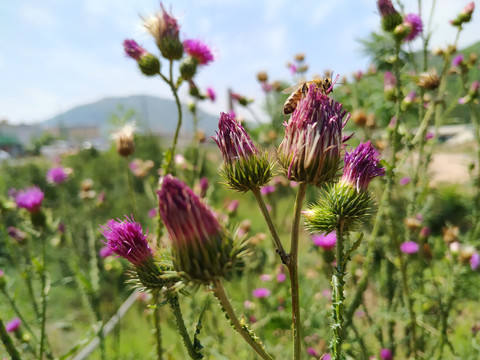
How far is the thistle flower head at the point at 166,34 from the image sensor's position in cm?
213

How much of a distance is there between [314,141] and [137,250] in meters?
0.77

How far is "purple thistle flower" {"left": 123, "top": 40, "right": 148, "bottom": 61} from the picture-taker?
7.24ft

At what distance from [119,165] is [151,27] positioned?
10.2 meters

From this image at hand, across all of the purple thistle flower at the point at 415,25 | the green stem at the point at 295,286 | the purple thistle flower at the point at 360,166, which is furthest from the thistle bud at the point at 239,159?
the purple thistle flower at the point at 415,25

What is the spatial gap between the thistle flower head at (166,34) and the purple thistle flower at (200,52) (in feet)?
1.71

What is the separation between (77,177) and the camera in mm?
10562

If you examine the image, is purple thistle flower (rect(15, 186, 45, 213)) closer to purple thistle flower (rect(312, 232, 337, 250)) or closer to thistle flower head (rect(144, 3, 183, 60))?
thistle flower head (rect(144, 3, 183, 60))

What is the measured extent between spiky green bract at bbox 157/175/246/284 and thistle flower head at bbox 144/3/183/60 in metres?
1.42

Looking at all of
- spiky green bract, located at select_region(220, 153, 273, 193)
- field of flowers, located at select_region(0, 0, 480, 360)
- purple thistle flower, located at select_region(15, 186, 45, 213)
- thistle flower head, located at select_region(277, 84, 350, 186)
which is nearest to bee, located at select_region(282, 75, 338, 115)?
field of flowers, located at select_region(0, 0, 480, 360)

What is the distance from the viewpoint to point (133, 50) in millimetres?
2221

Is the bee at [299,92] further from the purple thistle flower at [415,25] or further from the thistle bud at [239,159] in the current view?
the purple thistle flower at [415,25]

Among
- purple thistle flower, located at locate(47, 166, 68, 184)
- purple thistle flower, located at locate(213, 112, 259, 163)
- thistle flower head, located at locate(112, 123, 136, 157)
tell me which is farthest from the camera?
purple thistle flower, located at locate(47, 166, 68, 184)

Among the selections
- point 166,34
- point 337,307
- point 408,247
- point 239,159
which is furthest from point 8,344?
point 408,247

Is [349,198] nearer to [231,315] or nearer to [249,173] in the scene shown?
[249,173]
